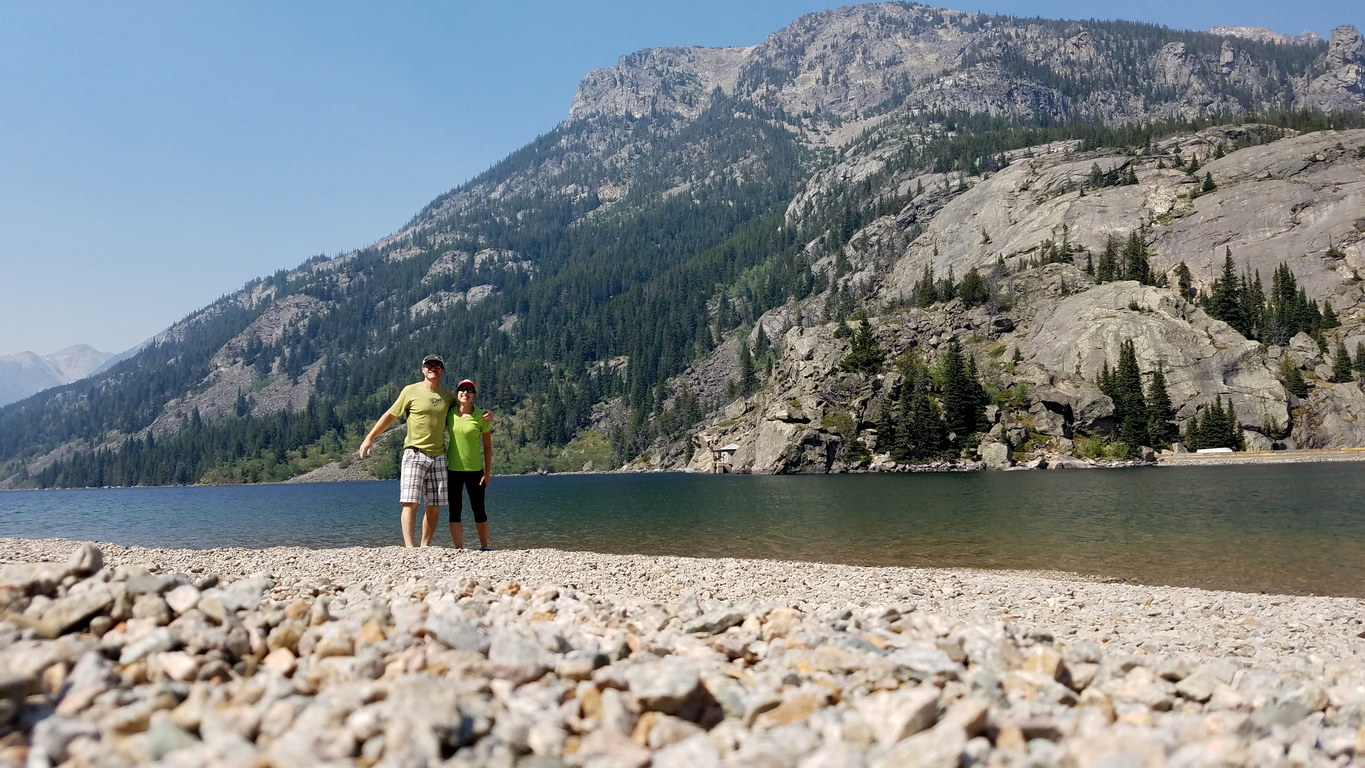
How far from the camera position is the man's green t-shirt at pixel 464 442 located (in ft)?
47.5

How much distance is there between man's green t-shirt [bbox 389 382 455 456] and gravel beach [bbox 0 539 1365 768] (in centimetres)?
615

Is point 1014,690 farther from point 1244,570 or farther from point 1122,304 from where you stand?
point 1122,304

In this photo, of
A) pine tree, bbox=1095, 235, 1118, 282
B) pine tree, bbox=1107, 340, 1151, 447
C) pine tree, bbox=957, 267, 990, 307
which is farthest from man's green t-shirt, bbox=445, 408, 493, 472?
pine tree, bbox=1095, 235, 1118, 282

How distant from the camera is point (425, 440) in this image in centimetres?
1399

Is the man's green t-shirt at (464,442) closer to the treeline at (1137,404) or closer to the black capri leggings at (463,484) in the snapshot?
the black capri leggings at (463,484)

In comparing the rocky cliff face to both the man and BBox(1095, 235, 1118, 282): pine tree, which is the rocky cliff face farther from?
the man

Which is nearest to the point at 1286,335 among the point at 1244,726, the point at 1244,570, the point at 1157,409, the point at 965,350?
the point at 1157,409

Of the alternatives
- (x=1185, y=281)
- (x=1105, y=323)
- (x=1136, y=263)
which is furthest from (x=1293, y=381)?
(x=1185, y=281)

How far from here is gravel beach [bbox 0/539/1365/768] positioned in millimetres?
3738

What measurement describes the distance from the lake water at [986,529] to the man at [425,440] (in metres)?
13.4

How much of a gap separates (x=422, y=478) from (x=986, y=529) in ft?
81.5

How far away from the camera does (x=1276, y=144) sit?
151125mm

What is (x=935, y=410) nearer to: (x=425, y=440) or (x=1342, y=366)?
(x=1342, y=366)

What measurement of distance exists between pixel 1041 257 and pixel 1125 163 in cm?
5318
